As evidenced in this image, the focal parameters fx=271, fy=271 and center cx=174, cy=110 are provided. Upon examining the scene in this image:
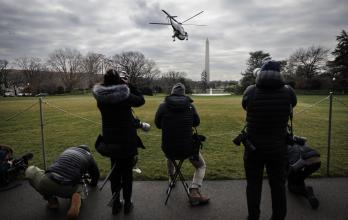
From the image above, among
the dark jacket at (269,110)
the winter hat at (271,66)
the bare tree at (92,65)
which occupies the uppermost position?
the bare tree at (92,65)

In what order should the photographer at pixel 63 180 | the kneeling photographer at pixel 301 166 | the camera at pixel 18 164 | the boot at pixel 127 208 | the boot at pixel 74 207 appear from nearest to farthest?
the boot at pixel 74 207 < the photographer at pixel 63 180 < the boot at pixel 127 208 < the kneeling photographer at pixel 301 166 < the camera at pixel 18 164

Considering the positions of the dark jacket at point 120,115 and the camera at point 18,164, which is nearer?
the dark jacket at point 120,115

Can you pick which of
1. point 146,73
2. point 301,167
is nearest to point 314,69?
point 146,73

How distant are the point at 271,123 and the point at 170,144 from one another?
4.68ft

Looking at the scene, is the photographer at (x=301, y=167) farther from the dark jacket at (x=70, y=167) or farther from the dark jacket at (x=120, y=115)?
the dark jacket at (x=70, y=167)

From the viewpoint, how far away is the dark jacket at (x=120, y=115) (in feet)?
10.1

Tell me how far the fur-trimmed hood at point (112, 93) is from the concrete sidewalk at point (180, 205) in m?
1.51

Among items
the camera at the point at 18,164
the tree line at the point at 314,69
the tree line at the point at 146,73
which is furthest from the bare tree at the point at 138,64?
the camera at the point at 18,164

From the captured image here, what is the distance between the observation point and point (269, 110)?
106 inches

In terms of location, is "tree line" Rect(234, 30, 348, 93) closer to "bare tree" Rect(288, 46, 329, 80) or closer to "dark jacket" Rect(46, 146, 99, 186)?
"bare tree" Rect(288, 46, 329, 80)

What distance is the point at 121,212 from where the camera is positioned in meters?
3.56

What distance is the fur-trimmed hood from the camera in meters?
3.06

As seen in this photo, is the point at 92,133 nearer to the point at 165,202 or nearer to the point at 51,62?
the point at 165,202

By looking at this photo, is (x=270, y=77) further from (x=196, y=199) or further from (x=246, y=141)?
(x=196, y=199)
